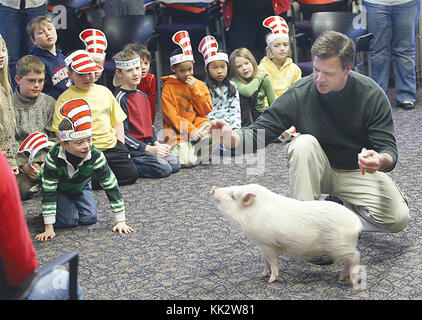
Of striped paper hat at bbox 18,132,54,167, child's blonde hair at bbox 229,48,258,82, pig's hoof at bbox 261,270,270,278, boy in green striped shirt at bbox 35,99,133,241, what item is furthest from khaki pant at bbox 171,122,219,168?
pig's hoof at bbox 261,270,270,278

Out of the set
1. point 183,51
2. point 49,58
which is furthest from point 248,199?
point 49,58

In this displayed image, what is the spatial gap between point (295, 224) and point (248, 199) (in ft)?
0.63

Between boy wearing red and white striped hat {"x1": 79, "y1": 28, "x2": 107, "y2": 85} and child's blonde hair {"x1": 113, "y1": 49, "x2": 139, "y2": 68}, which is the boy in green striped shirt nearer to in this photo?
child's blonde hair {"x1": 113, "y1": 49, "x2": 139, "y2": 68}

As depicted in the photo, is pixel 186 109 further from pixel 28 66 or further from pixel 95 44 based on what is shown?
pixel 28 66

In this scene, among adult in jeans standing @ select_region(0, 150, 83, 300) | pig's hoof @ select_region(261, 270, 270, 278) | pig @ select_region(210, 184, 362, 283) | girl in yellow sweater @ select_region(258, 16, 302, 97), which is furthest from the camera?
girl in yellow sweater @ select_region(258, 16, 302, 97)

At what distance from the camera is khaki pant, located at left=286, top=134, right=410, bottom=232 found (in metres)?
2.64

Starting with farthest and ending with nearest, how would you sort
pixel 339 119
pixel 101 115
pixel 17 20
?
pixel 17 20 → pixel 101 115 → pixel 339 119

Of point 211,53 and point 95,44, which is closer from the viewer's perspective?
point 95,44

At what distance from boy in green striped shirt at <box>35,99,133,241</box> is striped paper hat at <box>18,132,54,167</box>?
425 millimetres

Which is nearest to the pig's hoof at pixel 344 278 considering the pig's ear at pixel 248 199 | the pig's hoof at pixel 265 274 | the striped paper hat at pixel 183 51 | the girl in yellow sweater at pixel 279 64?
the pig's hoof at pixel 265 274

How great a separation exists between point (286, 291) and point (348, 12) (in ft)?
12.5

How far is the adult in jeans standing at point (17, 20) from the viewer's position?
4883 millimetres

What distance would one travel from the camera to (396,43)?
5.48m

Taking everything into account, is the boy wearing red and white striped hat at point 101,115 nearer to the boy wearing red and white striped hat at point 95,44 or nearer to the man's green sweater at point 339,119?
the boy wearing red and white striped hat at point 95,44
